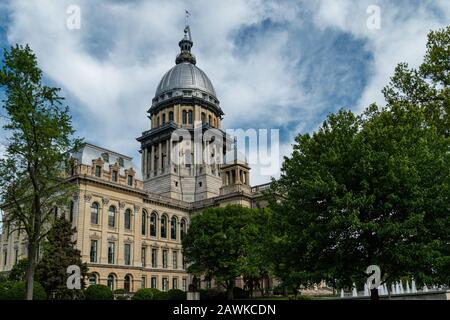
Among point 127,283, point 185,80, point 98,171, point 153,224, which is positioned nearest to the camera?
point 98,171

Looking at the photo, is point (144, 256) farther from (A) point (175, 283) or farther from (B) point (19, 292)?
(B) point (19, 292)

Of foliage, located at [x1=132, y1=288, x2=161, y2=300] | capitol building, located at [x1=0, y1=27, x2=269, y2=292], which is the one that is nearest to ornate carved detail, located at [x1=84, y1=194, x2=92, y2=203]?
capitol building, located at [x1=0, y1=27, x2=269, y2=292]

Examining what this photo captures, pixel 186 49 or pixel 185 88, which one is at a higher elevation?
pixel 186 49

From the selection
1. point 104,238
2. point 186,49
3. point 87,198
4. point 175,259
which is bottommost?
point 175,259

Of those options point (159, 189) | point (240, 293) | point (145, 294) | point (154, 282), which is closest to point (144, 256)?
point (154, 282)

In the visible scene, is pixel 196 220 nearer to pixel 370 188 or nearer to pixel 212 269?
pixel 212 269

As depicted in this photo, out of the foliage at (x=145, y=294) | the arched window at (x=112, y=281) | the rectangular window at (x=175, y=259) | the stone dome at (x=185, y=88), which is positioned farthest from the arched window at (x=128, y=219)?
the stone dome at (x=185, y=88)

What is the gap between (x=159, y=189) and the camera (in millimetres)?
80438

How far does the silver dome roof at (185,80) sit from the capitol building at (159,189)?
0.69 ft

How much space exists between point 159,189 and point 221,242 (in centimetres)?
3325

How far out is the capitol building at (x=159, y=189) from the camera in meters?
55.2

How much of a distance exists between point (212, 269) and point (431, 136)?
3330 centimetres

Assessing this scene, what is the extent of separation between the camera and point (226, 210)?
2071 inches

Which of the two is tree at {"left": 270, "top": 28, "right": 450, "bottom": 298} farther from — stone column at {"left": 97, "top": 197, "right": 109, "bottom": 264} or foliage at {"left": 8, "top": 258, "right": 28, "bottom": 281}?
stone column at {"left": 97, "top": 197, "right": 109, "bottom": 264}
